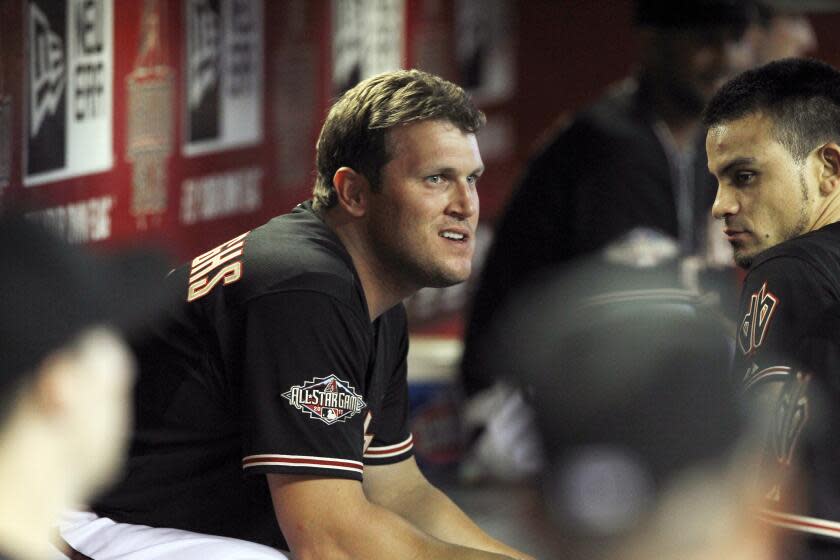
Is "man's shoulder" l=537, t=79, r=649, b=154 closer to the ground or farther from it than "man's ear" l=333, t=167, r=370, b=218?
farther from it

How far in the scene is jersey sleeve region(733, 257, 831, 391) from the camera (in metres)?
2.07

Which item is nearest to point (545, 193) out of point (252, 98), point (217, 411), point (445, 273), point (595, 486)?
point (252, 98)

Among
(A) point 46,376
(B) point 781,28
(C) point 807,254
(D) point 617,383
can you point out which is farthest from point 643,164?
(A) point 46,376

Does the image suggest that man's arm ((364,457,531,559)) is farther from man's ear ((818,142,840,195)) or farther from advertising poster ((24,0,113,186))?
advertising poster ((24,0,113,186))

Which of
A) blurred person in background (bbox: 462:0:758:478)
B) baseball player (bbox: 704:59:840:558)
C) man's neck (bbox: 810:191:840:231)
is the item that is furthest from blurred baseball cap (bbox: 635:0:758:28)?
man's neck (bbox: 810:191:840:231)

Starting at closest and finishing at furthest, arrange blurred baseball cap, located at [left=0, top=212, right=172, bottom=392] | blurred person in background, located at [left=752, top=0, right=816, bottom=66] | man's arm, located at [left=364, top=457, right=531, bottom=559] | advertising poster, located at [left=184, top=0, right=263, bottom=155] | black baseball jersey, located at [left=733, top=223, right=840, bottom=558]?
blurred baseball cap, located at [left=0, top=212, right=172, bottom=392], black baseball jersey, located at [left=733, top=223, right=840, bottom=558], man's arm, located at [left=364, top=457, right=531, bottom=559], advertising poster, located at [left=184, top=0, right=263, bottom=155], blurred person in background, located at [left=752, top=0, right=816, bottom=66]

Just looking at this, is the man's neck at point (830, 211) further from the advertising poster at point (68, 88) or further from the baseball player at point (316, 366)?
the advertising poster at point (68, 88)

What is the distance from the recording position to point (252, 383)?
230 cm

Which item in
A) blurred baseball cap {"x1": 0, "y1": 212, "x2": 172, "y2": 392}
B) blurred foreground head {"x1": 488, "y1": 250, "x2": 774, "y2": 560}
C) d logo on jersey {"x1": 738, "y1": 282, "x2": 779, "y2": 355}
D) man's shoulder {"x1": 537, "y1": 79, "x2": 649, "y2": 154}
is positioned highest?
man's shoulder {"x1": 537, "y1": 79, "x2": 649, "y2": 154}

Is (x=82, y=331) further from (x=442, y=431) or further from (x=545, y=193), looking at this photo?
(x=442, y=431)

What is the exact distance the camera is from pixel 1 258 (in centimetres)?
132

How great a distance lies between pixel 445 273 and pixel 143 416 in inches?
21.9

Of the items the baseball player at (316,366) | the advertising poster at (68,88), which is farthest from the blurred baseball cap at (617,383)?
the baseball player at (316,366)

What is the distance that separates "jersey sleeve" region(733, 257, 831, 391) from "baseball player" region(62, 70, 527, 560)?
0.51 metres
